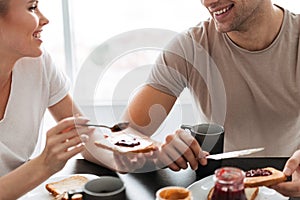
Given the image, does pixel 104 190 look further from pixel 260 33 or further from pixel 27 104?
pixel 260 33

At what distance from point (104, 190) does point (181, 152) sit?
1.18 ft

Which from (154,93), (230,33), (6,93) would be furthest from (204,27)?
(6,93)

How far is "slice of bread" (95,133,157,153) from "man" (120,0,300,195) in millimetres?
281

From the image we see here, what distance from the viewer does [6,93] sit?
163 centimetres

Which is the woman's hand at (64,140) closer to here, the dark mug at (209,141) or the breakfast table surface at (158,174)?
the breakfast table surface at (158,174)

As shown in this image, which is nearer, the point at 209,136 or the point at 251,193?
the point at 251,193

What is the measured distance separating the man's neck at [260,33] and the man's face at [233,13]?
24 mm

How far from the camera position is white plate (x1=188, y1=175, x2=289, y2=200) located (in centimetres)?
129

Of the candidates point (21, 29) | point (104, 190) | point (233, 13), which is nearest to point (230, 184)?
point (104, 190)

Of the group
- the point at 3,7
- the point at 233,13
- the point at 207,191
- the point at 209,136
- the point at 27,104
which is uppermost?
the point at 3,7

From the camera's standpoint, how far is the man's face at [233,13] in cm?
176

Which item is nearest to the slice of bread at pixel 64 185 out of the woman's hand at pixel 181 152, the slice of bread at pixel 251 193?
the woman's hand at pixel 181 152

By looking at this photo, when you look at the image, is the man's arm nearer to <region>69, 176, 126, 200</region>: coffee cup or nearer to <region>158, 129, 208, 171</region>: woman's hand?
<region>158, 129, 208, 171</region>: woman's hand

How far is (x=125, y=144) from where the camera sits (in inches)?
57.1
